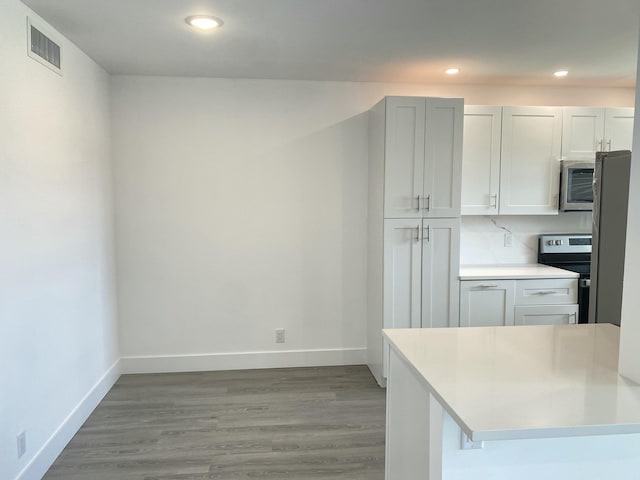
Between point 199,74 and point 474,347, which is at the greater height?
point 199,74

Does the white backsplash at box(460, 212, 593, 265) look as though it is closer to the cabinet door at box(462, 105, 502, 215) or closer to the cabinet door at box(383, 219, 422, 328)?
the cabinet door at box(462, 105, 502, 215)

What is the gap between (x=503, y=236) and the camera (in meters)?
4.23

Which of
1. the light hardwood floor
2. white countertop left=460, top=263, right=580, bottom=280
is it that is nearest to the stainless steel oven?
white countertop left=460, top=263, right=580, bottom=280

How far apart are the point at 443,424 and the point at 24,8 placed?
269 cm

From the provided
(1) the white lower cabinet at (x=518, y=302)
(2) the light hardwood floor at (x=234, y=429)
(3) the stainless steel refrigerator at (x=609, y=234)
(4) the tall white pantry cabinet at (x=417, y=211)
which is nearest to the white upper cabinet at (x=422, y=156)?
(4) the tall white pantry cabinet at (x=417, y=211)

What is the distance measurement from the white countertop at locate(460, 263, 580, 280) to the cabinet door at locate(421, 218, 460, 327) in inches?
5.3

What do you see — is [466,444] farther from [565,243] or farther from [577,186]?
[565,243]

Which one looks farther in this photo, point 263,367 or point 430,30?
point 263,367

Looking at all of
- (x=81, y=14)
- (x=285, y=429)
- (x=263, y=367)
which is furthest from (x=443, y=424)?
(x=263, y=367)

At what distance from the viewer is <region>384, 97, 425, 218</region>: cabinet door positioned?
11.4 ft

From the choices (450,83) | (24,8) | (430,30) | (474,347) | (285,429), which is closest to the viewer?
(474,347)

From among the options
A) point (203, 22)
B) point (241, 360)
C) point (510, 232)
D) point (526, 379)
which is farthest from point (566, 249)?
point (203, 22)

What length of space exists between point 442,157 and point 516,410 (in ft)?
8.59

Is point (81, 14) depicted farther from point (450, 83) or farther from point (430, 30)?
point (450, 83)
